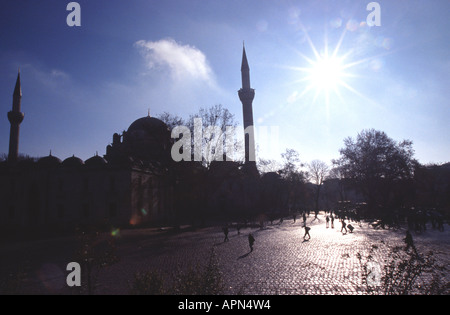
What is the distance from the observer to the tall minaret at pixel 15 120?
1374 inches

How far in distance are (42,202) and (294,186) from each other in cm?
4516

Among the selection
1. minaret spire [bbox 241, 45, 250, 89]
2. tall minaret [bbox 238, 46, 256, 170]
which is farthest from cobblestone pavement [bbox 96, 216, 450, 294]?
minaret spire [bbox 241, 45, 250, 89]

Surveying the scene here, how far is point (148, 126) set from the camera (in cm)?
4759

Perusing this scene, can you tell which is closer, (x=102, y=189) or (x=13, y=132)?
(x=102, y=189)

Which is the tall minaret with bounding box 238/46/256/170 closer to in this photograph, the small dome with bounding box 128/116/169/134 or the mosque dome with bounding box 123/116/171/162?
the small dome with bounding box 128/116/169/134

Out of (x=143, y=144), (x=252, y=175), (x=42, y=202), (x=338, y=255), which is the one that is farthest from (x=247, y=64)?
(x=338, y=255)

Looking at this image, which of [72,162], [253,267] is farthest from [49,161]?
[253,267]

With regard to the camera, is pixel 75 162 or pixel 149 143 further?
pixel 149 143

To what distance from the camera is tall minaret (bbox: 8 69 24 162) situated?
3491 cm

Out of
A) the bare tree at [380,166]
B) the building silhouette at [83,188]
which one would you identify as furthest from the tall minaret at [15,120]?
the bare tree at [380,166]

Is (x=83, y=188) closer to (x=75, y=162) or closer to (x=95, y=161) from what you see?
(x=95, y=161)

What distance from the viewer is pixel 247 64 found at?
5562 centimetres

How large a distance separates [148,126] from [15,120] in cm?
1799
